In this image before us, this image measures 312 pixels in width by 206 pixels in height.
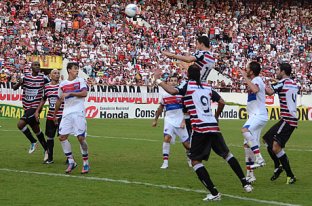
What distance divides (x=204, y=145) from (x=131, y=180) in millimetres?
2791

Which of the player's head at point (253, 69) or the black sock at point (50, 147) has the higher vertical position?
the player's head at point (253, 69)

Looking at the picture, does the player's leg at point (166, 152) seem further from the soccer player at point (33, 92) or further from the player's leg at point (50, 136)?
the soccer player at point (33, 92)

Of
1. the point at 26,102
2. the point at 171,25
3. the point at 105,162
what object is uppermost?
the point at 171,25

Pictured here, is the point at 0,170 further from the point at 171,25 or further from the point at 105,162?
the point at 171,25

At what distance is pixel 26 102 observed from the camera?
18.4 metres

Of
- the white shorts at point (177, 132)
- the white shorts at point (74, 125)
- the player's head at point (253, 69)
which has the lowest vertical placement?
the white shorts at point (177, 132)

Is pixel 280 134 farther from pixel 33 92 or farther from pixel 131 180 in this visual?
pixel 33 92

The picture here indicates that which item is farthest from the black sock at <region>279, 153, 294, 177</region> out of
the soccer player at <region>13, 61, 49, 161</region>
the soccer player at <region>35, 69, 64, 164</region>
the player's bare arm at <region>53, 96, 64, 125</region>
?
the soccer player at <region>13, 61, 49, 161</region>

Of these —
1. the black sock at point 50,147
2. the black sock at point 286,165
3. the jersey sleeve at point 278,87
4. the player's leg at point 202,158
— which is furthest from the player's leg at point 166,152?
the player's leg at point 202,158

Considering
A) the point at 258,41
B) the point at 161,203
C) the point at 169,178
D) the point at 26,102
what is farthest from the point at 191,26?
the point at 161,203

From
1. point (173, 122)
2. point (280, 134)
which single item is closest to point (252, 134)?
point (280, 134)

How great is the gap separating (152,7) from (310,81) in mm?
13106

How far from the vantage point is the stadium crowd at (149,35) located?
44.1m

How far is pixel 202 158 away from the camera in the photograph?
11.5 meters
